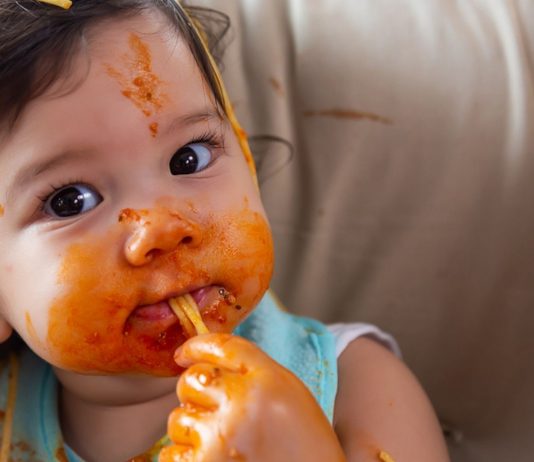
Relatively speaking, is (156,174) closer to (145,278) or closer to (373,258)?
(145,278)

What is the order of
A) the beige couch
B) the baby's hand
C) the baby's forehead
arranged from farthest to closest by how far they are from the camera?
the beige couch < the baby's forehead < the baby's hand

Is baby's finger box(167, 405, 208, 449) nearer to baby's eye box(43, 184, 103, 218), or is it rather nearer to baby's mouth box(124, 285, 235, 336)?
baby's mouth box(124, 285, 235, 336)

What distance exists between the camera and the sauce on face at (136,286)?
2.25ft

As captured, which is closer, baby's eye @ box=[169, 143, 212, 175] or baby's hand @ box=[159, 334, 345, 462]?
baby's hand @ box=[159, 334, 345, 462]

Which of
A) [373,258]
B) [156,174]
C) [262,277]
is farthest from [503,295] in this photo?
[156,174]

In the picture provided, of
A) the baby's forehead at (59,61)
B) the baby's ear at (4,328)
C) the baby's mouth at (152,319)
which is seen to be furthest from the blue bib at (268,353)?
the baby's forehead at (59,61)

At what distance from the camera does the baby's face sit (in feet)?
2.27

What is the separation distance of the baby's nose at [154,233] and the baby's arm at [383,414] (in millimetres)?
287

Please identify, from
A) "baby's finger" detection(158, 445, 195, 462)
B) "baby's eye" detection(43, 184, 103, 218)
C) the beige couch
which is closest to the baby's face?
"baby's eye" detection(43, 184, 103, 218)

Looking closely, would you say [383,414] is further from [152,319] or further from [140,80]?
[140,80]

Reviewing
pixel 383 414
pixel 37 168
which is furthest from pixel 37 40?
pixel 383 414

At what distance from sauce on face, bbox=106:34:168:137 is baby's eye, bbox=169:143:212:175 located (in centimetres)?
5

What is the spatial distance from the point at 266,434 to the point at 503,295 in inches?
20.8

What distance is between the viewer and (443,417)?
112 cm
